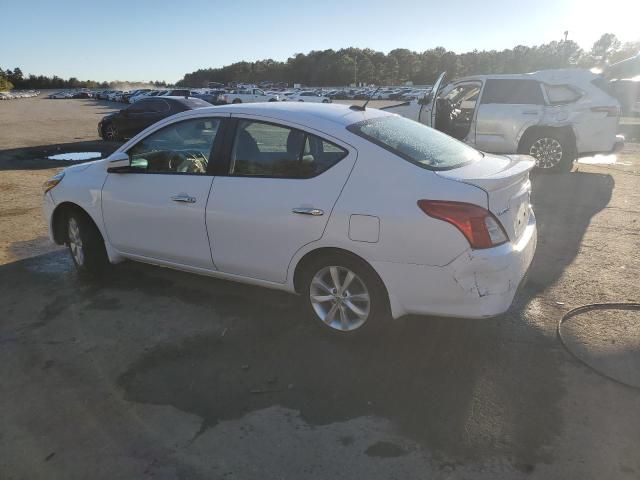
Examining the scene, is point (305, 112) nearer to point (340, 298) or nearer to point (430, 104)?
point (340, 298)

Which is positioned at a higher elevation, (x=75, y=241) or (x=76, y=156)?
(x=75, y=241)

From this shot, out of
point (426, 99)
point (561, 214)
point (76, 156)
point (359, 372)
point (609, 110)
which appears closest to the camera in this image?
point (359, 372)

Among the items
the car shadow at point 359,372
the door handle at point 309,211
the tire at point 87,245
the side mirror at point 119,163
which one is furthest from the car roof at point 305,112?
the tire at point 87,245

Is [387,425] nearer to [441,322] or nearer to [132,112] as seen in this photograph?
[441,322]

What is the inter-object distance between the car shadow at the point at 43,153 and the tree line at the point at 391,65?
8750 cm

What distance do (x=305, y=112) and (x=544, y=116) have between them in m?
7.09

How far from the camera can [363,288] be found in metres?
3.58

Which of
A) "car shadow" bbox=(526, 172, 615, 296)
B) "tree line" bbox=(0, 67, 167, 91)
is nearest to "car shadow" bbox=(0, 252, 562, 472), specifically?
"car shadow" bbox=(526, 172, 615, 296)

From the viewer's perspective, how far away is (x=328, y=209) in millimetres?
3463

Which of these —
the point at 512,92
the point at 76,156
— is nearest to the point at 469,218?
the point at 512,92

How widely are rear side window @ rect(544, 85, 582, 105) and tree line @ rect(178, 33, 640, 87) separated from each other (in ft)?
288

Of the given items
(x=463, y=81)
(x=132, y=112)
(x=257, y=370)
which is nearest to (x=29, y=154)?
(x=132, y=112)

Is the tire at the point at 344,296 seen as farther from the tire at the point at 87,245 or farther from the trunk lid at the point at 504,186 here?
the tire at the point at 87,245

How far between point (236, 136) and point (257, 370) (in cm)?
176
